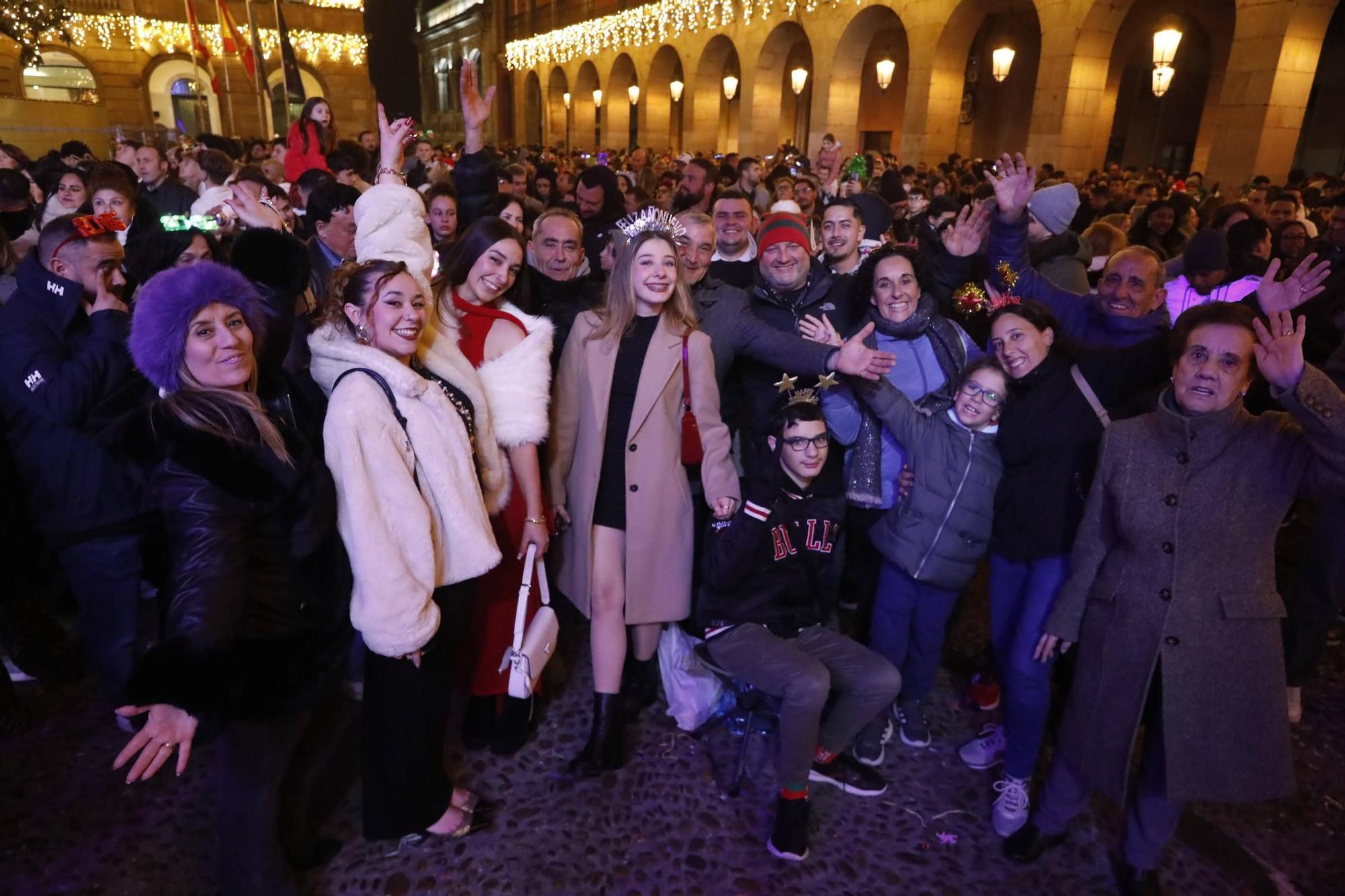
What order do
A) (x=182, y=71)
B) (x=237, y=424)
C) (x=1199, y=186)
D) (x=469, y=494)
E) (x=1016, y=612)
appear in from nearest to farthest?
1. (x=237, y=424)
2. (x=469, y=494)
3. (x=1016, y=612)
4. (x=1199, y=186)
5. (x=182, y=71)

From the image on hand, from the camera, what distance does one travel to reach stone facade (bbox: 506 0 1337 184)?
10797mm

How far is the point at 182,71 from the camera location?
35.8 m

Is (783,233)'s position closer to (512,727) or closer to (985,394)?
(985,394)

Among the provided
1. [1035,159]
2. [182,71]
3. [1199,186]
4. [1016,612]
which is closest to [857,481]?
[1016,612]

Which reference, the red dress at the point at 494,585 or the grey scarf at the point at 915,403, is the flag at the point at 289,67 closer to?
the red dress at the point at 494,585

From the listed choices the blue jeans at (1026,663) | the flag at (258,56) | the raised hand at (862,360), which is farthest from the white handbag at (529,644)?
the flag at (258,56)

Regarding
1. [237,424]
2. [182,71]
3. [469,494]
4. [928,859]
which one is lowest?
[928,859]

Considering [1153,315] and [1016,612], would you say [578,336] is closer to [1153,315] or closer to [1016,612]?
[1016,612]

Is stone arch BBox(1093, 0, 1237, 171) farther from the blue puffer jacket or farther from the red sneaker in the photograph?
the red sneaker

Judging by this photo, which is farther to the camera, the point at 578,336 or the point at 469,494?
the point at 578,336

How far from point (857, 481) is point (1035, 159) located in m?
13.2

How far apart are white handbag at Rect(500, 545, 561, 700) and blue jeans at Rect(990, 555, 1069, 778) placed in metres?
1.91

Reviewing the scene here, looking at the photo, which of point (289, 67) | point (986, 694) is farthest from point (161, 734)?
point (289, 67)

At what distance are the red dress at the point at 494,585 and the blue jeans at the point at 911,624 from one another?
5.30ft
